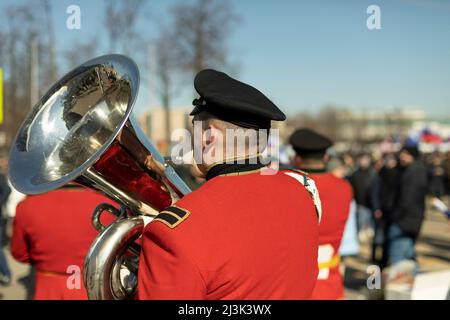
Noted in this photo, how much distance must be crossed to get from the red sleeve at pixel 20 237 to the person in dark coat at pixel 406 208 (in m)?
4.48

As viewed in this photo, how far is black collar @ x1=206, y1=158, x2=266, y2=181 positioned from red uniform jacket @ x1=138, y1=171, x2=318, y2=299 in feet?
0.06

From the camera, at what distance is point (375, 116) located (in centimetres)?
9788

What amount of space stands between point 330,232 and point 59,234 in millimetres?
1609

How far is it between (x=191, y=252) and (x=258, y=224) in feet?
0.78

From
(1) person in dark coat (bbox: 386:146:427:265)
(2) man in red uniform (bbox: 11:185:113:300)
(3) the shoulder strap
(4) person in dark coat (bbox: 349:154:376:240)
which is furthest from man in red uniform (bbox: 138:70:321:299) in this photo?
(4) person in dark coat (bbox: 349:154:376:240)

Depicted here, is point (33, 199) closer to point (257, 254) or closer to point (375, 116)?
point (257, 254)

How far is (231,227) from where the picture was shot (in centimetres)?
162

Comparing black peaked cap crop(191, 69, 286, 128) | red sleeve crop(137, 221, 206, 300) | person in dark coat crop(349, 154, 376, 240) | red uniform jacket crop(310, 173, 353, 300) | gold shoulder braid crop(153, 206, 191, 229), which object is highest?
black peaked cap crop(191, 69, 286, 128)

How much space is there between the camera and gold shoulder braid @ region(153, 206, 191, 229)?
5.23 ft

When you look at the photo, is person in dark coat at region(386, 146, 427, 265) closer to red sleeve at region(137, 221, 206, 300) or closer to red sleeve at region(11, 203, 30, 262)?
red sleeve at region(11, 203, 30, 262)

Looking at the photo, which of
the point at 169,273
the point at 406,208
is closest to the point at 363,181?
the point at 406,208

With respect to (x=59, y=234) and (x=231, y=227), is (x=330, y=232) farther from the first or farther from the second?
(x=231, y=227)

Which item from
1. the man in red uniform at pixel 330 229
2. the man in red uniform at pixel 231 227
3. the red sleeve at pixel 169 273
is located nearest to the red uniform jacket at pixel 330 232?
the man in red uniform at pixel 330 229
